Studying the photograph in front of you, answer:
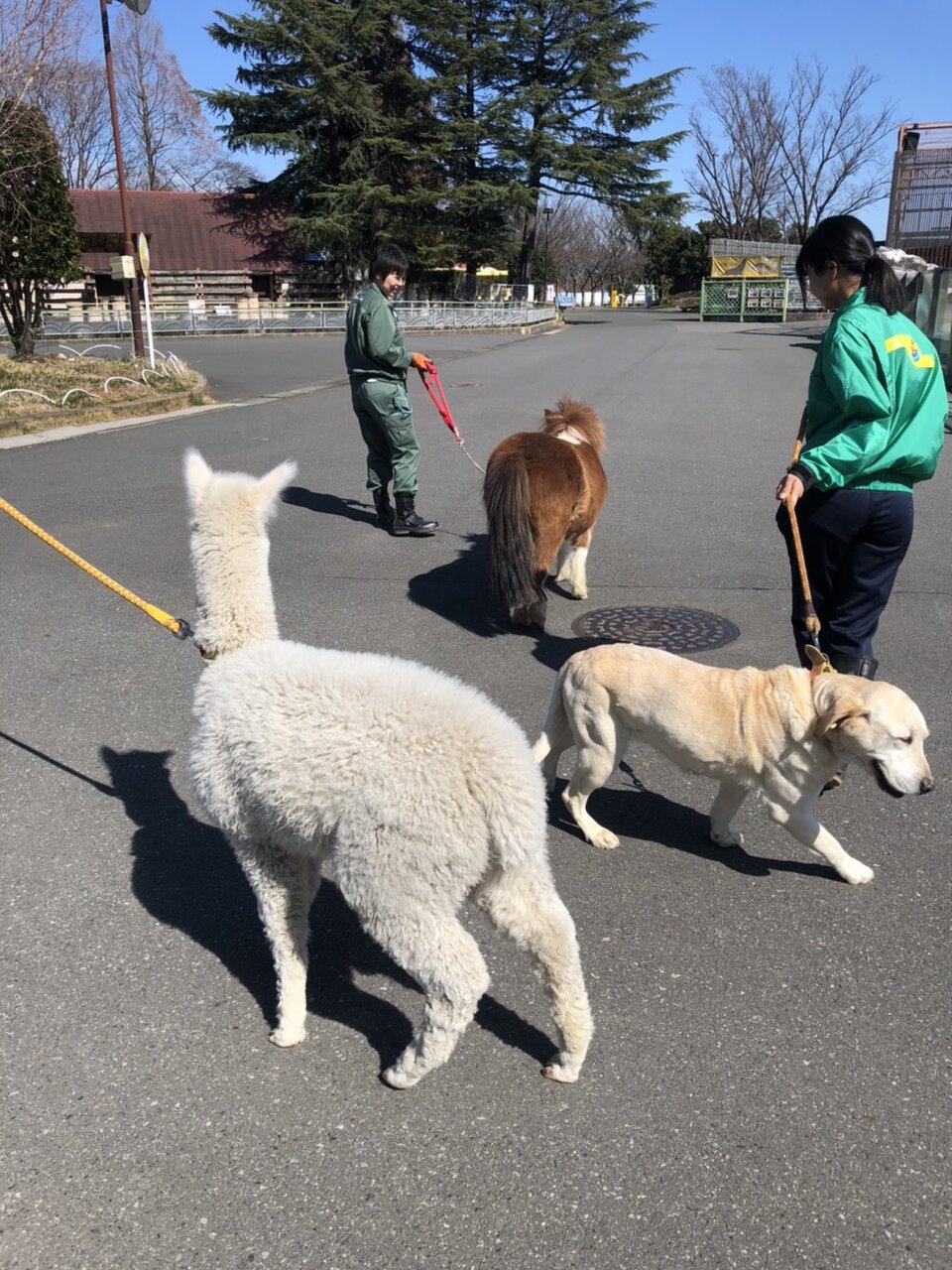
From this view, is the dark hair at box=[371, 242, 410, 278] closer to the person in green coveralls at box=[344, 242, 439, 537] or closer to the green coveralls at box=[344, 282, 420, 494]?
the person in green coveralls at box=[344, 242, 439, 537]

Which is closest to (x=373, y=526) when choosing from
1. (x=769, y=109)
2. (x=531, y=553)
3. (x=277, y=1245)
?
(x=531, y=553)

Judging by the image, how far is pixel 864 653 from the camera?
3992mm

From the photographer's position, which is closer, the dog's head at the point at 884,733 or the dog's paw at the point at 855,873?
the dog's head at the point at 884,733

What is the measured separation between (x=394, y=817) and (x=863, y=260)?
2.78 meters

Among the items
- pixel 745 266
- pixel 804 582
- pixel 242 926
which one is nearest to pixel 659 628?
pixel 804 582

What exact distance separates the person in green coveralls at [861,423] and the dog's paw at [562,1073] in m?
2.12

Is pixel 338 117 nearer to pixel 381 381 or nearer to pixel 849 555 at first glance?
pixel 381 381

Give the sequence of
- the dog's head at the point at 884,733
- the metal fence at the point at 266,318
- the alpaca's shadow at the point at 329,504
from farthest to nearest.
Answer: the metal fence at the point at 266,318 < the alpaca's shadow at the point at 329,504 < the dog's head at the point at 884,733

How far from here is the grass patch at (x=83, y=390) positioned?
42.8 feet

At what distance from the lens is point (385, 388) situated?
304 inches

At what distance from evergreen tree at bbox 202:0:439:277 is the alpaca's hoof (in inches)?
1630

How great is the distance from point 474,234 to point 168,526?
125 ft

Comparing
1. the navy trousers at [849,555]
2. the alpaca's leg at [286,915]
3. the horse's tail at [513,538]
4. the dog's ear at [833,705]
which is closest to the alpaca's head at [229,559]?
the alpaca's leg at [286,915]

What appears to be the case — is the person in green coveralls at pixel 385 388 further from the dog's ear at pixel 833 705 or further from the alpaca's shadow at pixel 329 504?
the dog's ear at pixel 833 705
